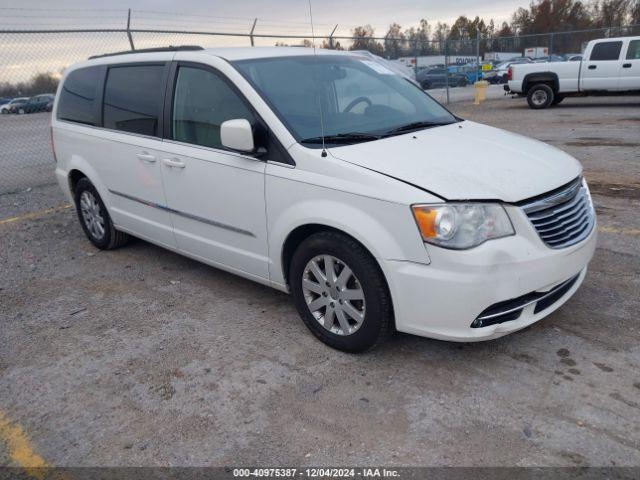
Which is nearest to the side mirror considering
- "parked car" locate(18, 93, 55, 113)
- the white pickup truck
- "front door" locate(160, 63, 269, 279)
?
"front door" locate(160, 63, 269, 279)

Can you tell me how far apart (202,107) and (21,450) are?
243 cm

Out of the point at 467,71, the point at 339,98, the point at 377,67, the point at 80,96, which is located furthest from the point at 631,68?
the point at 467,71

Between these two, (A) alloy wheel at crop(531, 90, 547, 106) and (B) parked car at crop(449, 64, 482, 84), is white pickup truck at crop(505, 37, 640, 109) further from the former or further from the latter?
(B) parked car at crop(449, 64, 482, 84)

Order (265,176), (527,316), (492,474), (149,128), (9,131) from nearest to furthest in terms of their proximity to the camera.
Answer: (492,474) → (527,316) → (265,176) → (149,128) → (9,131)

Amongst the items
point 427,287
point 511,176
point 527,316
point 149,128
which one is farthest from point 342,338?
point 149,128

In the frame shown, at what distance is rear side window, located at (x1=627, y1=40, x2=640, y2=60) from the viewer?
1484 cm

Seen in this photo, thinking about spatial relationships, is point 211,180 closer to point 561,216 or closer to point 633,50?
point 561,216

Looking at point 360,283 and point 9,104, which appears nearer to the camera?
point 360,283

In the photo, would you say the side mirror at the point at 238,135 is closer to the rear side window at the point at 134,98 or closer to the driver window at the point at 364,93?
the driver window at the point at 364,93

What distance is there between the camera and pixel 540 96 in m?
16.5

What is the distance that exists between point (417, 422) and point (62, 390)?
6.68 feet

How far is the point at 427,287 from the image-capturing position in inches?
115

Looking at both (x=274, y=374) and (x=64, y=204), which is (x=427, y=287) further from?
(x=64, y=204)

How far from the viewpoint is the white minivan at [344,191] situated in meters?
2.92
